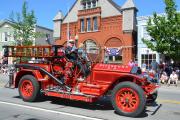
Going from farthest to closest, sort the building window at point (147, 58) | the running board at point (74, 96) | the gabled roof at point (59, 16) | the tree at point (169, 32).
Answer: the gabled roof at point (59, 16)
the building window at point (147, 58)
the tree at point (169, 32)
the running board at point (74, 96)

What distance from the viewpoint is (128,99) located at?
8.24m

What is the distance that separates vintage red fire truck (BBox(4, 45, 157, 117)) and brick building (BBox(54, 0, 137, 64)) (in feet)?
73.6

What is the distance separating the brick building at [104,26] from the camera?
111 feet

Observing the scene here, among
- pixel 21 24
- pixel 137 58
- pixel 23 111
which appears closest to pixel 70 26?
pixel 21 24

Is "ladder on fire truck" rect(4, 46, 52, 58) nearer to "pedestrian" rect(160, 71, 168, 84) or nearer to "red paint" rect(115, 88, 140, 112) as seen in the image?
"red paint" rect(115, 88, 140, 112)

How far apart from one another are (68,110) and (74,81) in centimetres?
110

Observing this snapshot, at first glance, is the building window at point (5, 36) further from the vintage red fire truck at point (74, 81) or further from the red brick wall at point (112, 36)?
the vintage red fire truck at point (74, 81)

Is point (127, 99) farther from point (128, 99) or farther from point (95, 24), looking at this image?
point (95, 24)

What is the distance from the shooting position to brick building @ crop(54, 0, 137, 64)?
33969mm

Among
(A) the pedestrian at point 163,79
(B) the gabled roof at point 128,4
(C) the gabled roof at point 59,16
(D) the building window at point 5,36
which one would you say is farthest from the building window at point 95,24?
(D) the building window at point 5,36

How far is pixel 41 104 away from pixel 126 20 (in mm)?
25709

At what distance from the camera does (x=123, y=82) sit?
27.6 feet

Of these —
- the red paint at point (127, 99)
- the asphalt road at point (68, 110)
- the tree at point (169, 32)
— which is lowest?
the asphalt road at point (68, 110)

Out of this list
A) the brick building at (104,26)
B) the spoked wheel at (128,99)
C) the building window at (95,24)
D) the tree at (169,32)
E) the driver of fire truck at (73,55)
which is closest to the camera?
the spoked wheel at (128,99)
